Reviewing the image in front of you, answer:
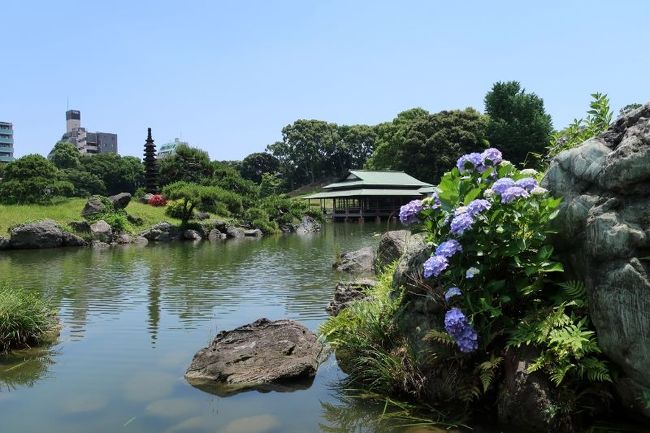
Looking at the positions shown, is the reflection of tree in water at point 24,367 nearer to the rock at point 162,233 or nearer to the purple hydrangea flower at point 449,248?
the purple hydrangea flower at point 449,248

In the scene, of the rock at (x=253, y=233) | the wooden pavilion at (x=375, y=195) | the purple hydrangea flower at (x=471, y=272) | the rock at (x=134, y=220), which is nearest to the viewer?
the purple hydrangea flower at (x=471, y=272)

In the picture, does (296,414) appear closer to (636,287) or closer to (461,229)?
(461,229)

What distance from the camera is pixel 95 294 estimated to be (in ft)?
37.3

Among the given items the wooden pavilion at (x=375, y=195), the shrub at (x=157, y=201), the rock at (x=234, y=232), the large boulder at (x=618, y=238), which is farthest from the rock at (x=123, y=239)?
the large boulder at (x=618, y=238)

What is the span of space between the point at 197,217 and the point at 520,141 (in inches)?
1227

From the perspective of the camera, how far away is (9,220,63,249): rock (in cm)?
2298

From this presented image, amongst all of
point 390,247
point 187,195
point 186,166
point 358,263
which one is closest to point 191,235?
point 187,195

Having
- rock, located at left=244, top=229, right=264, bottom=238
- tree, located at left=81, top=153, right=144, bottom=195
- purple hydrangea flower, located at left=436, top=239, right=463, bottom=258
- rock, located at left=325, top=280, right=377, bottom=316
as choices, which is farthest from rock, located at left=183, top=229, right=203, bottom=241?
tree, located at left=81, top=153, right=144, bottom=195

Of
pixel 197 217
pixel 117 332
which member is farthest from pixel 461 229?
pixel 197 217

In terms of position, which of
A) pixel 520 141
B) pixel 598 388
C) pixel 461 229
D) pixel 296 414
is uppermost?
pixel 520 141

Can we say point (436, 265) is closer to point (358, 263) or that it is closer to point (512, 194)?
point (512, 194)

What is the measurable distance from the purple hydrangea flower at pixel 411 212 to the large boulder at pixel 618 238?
141 cm

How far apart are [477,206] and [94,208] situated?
91.9 ft

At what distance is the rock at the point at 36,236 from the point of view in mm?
22984
